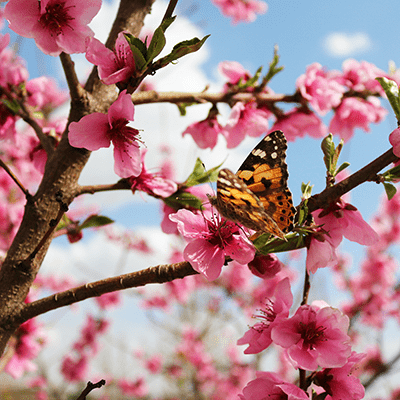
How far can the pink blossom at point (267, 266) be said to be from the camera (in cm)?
98

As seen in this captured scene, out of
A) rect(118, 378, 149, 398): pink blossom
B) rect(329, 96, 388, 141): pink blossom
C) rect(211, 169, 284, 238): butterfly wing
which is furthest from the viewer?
rect(118, 378, 149, 398): pink blossom

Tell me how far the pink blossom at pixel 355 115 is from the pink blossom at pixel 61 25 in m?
1.33

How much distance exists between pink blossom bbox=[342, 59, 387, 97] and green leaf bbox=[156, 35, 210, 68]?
127cm

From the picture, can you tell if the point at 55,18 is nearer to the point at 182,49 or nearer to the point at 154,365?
the point at 182,49

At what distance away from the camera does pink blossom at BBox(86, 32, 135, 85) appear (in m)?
0.98

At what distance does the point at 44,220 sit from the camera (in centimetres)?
113

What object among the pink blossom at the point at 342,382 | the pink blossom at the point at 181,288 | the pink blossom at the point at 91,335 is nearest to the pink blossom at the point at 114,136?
the pink blossom at the point at 342,382

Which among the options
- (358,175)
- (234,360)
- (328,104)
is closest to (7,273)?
(358,175)

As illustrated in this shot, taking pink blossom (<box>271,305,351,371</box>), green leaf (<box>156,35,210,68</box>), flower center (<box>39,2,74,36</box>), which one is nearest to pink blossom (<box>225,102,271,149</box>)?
green leaf (<box>156,35,210,68</box>)

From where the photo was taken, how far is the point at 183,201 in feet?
4.15

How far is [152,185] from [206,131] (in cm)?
57

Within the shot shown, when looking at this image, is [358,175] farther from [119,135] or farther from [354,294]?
[354,294]

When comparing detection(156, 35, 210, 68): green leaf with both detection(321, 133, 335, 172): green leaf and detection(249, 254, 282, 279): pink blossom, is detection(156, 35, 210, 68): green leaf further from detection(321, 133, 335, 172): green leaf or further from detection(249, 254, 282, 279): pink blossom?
detection(249, 254, 282, 279): pink blossom

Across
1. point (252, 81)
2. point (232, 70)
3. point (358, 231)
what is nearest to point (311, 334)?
point (358, 231)
